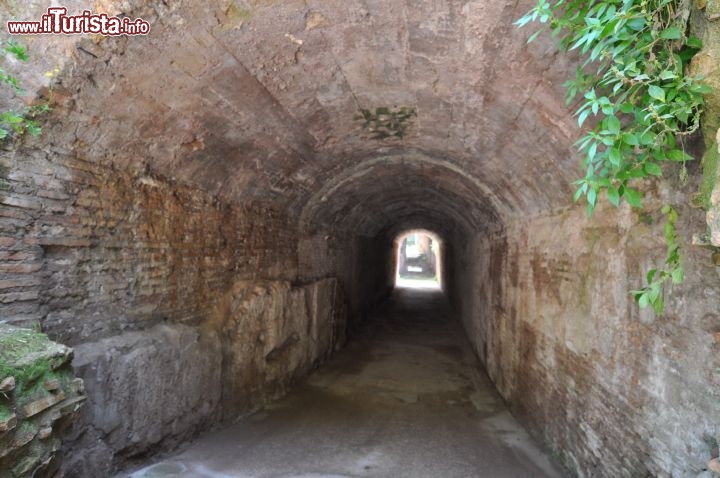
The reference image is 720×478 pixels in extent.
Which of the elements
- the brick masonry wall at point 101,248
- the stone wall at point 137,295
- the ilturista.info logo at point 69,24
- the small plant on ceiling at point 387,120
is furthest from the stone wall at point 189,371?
the small plant on ceiling at point 387,120

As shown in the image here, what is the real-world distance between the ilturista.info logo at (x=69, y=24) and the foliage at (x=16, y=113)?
131 millimetres

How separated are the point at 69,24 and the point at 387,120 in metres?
3.28

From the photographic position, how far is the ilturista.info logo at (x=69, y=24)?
2758mm

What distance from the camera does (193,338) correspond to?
4703 millimetres

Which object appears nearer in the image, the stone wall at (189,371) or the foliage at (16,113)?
the foliage at (16,113)

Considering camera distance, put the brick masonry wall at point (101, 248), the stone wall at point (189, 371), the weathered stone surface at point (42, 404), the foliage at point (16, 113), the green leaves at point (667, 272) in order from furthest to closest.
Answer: the stone wall at point (189, 371) < the brick masonry wall at point (101, 248) < the foliage at point (16, 113) < the weathered stone surface at point (42, 404) < the green leaves at point (667, 272)

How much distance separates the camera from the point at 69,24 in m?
2.79

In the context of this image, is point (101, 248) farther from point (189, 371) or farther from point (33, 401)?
point (189, 371)

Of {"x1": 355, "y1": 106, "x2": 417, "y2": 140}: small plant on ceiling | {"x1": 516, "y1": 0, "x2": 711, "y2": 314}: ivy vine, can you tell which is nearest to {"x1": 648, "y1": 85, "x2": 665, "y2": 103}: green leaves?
{"x1": 516, "y1": 0, "x2": 711, "y2": 314}: ivy vine

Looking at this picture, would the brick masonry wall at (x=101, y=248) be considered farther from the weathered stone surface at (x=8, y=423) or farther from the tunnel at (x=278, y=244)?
the weathered stone surface at (x=8, y=423)

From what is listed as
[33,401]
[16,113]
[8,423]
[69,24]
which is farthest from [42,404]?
[69,24]

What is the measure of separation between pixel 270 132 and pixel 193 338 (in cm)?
251

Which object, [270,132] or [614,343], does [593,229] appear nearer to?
[614,343]

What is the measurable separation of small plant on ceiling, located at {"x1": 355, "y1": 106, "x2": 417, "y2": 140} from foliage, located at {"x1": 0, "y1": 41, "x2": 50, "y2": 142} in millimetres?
3045
